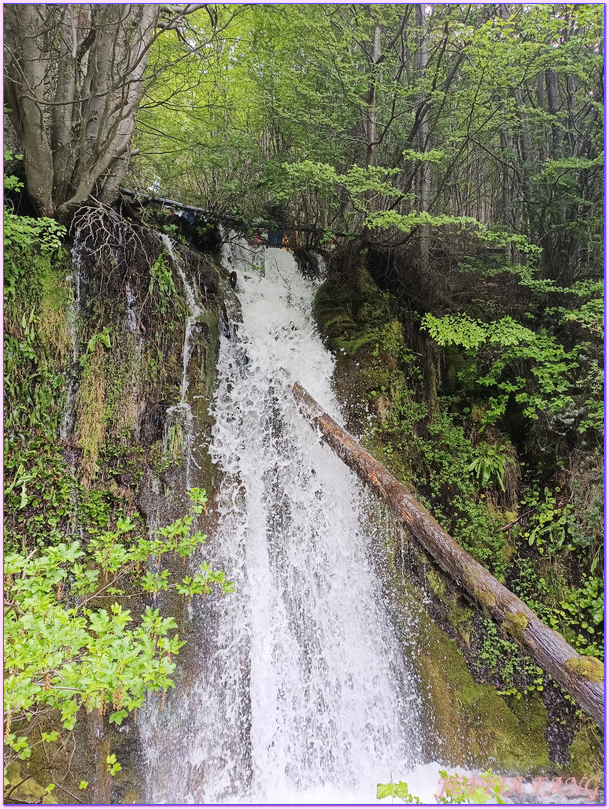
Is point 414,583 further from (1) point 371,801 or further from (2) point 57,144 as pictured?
(2) point 57,144

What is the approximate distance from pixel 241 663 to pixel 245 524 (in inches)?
63.7

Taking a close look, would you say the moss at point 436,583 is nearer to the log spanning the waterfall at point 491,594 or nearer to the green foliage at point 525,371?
the log spanning the waterfall at point 491,594

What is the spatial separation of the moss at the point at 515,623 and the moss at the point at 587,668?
1.10ft

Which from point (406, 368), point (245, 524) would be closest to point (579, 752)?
point (245, 524)

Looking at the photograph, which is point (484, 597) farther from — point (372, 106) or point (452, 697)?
point (372, 106)

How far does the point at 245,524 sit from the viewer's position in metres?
5.52

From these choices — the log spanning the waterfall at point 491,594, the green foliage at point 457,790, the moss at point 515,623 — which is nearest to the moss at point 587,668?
the log spanning the waterfall at point 491,594

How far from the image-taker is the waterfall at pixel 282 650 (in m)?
4.28

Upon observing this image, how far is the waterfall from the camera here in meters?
4.28

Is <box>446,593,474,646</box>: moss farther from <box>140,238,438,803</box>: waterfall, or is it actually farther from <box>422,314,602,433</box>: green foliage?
<box>422,314,602,433</box>: green foliage

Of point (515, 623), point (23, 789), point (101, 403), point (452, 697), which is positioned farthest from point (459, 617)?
point (101, 403)

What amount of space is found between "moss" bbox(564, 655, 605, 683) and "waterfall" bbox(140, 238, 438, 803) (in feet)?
9.41

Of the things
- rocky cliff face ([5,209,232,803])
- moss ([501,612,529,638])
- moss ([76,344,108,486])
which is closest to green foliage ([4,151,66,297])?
rocky cliff face ([5,209,232,803])

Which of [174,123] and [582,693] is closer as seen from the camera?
[582,693]
